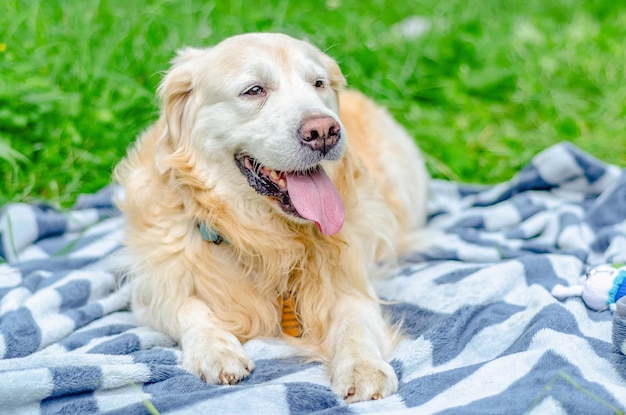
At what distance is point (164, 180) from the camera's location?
3.08 meters

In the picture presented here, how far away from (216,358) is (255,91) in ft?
3.27

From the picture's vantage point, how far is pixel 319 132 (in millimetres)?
2701

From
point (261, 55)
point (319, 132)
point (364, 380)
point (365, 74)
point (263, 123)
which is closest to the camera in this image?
point (364, 380)

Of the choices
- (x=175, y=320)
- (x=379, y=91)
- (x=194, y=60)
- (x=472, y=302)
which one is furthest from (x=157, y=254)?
(x=379, y=91)

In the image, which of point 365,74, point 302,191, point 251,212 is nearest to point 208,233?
point 251,212

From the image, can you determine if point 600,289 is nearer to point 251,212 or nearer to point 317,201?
point 317,201

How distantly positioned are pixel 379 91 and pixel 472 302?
2782 millimetres

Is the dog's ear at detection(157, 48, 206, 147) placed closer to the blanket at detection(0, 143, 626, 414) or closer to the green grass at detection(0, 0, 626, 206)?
the blanket at detection(0, 143, 626, 414)

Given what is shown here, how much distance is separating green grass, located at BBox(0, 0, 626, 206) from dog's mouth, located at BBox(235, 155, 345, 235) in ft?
5.41

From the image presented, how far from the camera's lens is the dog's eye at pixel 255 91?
9.50 feet

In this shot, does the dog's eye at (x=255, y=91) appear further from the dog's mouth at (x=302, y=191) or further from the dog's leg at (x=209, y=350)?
the dog's leg at (x=209, y=350)

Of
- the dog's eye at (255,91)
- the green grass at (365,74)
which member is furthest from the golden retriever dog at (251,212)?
the green grass at (365,74)

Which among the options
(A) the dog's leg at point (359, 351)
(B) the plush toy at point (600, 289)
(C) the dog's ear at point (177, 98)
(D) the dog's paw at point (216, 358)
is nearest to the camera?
(A) the dog's leg at point (359, 351)

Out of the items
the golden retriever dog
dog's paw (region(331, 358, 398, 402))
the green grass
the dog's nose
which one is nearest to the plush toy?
the golden retriever dog
